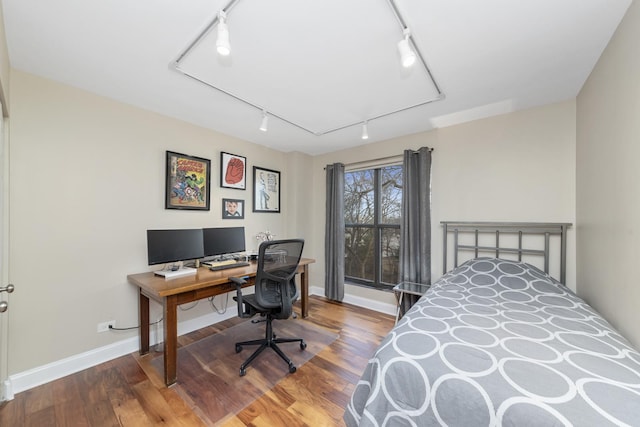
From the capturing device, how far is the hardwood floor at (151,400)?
150 cm

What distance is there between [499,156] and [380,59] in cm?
172

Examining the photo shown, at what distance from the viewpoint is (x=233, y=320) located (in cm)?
294

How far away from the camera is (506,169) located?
7.95 ft

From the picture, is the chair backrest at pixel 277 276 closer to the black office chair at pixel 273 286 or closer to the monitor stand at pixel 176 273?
the black office chair at pixel 273 286

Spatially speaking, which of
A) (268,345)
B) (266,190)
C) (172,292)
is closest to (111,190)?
(172,292)

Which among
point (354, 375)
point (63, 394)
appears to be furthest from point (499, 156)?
point (63, 394)

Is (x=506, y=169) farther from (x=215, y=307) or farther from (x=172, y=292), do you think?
(x=215, y=307)

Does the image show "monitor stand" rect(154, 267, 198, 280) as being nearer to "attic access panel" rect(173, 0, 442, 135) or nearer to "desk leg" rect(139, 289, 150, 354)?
"desk leg" rect(139, 289, 150, 354)

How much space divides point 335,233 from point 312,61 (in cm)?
237

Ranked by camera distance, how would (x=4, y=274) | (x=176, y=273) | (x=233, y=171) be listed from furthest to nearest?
(x=233, y=171) → (x=176, y=273) → (x=4, y=274)

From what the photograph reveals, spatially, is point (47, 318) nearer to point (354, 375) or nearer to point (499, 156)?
point (354, 375)

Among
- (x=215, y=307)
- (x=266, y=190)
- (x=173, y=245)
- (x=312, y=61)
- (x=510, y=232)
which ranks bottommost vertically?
(x=215, y=307)

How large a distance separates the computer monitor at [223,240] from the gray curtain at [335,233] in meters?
1.28

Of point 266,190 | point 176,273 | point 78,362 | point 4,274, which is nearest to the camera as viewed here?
point 4,274
